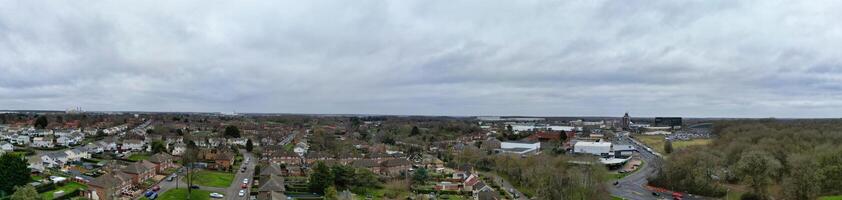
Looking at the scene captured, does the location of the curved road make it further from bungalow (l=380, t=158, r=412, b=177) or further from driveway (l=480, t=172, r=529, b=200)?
bungalow (l=380, t=158, r=412, b=177)

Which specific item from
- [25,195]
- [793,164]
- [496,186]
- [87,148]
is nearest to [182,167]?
[87,148]

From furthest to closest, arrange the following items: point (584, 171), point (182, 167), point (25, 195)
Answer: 1. point (182, 167)
2. point (584, 171)
3. point (25, 195)

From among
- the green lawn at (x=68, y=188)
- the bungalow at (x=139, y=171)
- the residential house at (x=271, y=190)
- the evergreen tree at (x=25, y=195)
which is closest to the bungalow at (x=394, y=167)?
the residential house at (x=271, y=190)

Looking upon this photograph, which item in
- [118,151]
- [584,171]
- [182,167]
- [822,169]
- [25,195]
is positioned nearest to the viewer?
[25,195]

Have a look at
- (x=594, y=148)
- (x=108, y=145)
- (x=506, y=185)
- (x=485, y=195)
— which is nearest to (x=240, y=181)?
(x=485, y=195)

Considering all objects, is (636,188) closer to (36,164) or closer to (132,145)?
(36,164)

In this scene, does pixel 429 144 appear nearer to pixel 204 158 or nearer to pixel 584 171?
pixel 204 158

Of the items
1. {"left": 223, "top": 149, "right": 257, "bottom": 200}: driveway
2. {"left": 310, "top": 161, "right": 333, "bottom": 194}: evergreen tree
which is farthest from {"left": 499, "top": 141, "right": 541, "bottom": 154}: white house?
{"left": 310, "top": 161, "right": 333, "bottom": 194}: evergreen tree
